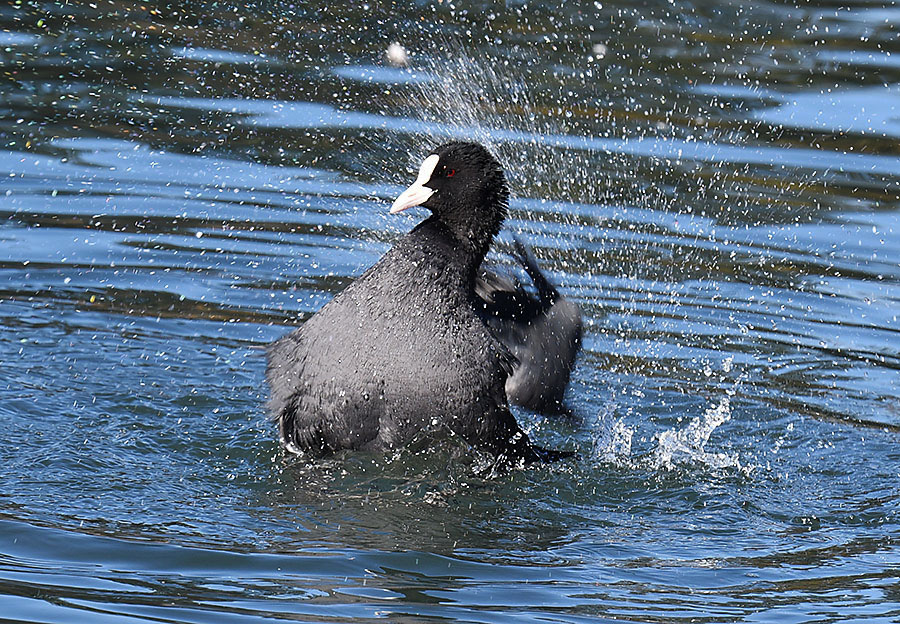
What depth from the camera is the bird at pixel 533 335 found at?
211 inches

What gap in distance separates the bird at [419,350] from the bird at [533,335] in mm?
539

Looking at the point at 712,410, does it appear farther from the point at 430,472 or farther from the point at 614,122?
the point at 614,122

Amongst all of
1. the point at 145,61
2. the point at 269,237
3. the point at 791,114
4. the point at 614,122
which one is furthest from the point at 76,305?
the point at 791,114

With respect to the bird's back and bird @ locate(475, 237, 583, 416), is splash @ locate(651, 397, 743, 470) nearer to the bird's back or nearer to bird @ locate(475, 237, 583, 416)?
bird @ locate(475, 237, 583, 416)

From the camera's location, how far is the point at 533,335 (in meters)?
5.43

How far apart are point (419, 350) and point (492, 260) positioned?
2.00 metres

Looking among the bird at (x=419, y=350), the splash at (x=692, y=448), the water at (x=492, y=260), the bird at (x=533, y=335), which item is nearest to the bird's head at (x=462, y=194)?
the bird at (x=419, y=350)

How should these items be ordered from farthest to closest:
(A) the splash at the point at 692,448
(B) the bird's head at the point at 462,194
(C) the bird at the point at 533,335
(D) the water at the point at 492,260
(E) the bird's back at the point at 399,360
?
(C) the bird at the point at 533,335 < (A) the splash at the point at 692,448 < (B) the bird's head at the point at 462,194 < (E) the bird's back at the point at 399,360 < (D) the water at the point at 492,260

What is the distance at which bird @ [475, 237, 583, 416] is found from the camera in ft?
17.6

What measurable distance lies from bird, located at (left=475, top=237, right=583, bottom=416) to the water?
0.17 metres

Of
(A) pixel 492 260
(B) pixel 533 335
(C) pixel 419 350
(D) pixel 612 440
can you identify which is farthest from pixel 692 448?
(A) pixel 492 260

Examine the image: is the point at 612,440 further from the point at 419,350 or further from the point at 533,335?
the point at 419,350

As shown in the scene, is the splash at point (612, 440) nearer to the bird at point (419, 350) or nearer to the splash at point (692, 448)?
the splash at point (692, 448)

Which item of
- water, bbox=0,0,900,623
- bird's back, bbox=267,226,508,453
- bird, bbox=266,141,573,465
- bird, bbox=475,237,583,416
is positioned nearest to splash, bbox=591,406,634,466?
water, bbox=0,0,900,623
